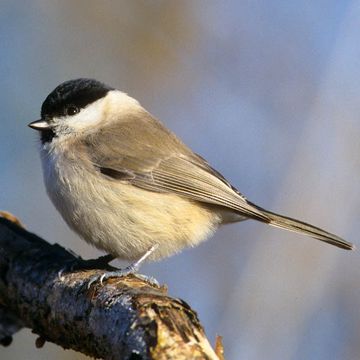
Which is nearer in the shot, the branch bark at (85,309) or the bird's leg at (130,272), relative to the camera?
the branch bark at (85,309)

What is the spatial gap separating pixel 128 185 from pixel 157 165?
0.22 meters

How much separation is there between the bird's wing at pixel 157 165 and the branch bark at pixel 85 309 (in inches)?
18.8

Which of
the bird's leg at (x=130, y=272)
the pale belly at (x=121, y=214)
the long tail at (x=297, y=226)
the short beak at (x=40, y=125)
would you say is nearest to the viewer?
the bird's leg at (x=130, y=272)

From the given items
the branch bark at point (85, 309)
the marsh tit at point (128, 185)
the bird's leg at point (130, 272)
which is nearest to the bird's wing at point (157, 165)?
the marsh tit at point (128, 185)

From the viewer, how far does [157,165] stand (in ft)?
11.6

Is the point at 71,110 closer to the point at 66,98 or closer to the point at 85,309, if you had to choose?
the point at 66,98

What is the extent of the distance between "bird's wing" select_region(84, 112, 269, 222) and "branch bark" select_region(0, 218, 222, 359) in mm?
478

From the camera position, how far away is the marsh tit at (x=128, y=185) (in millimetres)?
3271

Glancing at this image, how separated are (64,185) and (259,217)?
95cm

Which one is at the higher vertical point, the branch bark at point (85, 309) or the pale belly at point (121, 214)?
the pale belly at point (121, 214)

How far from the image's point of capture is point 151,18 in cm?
511

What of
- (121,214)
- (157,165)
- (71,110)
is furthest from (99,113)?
(121,214)

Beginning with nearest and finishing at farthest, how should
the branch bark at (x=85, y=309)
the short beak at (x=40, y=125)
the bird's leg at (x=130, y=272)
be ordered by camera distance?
the branch bark at (x=85, y=309)
the bird's leg at (x=130, y=272)
the short beak at (x=40, y=125)

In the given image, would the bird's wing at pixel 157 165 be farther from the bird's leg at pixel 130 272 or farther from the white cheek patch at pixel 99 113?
the bird's leg at pixel 130 272
